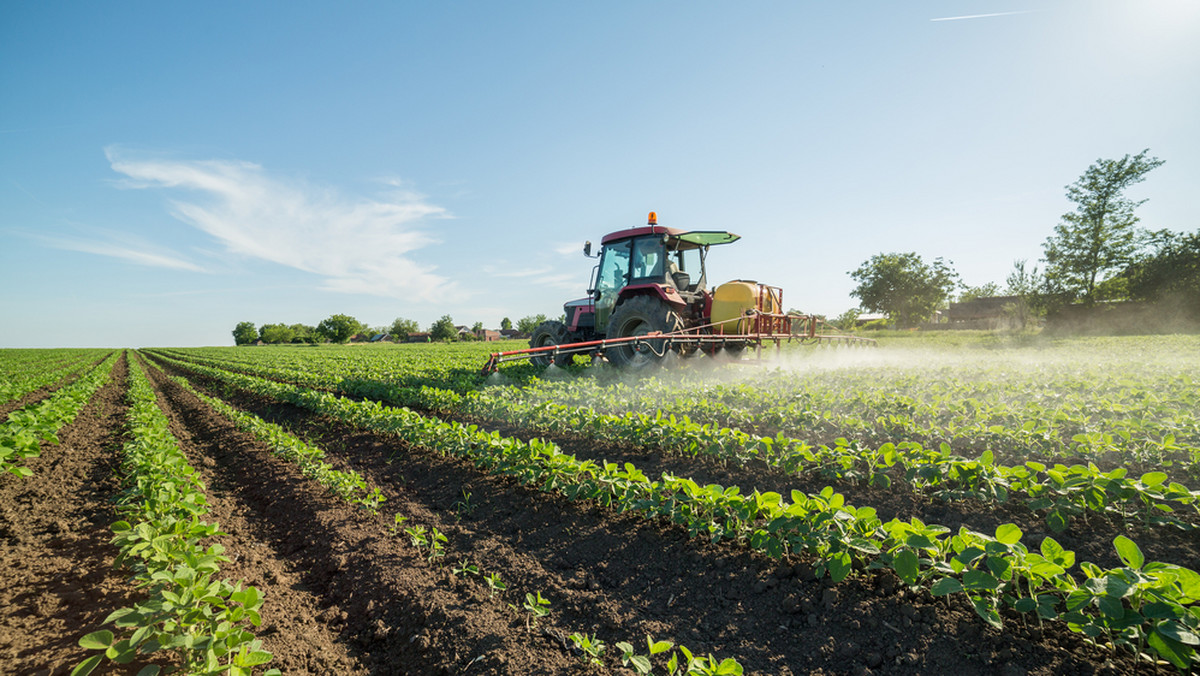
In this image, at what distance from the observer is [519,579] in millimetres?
2803

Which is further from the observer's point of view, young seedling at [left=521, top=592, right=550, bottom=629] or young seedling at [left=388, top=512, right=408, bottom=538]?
young seedling at [left=388, top=512, right=408, bottom=538]

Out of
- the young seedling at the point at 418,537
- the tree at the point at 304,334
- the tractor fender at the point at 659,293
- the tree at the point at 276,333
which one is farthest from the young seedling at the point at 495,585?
the tree at the point at 276,333

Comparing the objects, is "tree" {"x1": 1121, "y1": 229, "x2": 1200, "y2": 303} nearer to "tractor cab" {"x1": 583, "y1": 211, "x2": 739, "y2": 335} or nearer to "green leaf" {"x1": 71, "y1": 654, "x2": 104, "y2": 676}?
"tractor cab" {"x1": 583, "y1": 211, "x2": 739, "y2": 335}

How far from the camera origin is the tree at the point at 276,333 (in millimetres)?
87688

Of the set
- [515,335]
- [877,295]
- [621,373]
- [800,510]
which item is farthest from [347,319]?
[800,510]

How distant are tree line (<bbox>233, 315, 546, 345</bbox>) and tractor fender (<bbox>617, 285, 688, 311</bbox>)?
2544 inches

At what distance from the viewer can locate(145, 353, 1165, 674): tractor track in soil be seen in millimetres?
2018

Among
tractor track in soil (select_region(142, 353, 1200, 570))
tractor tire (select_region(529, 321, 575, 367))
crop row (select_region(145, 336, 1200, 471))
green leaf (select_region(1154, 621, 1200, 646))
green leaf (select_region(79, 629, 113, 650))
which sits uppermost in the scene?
tractor tire (select_region(529, 321, 575, 367))

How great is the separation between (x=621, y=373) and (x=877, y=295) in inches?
1657

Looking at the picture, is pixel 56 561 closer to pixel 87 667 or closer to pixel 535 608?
pixel 87 667

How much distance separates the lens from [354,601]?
2.77 m

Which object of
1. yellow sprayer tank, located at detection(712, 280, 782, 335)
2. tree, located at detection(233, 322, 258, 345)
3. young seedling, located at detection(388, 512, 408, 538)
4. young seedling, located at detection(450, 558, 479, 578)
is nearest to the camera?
young seedling, located at detection(450, 558, 479, 578)

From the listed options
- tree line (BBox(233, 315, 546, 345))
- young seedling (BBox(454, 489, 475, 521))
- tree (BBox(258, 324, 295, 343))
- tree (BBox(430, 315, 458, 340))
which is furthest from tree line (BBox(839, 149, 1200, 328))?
tree (BBox(258, 324, 295, 343))

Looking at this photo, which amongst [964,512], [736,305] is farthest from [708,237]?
[964,512]
